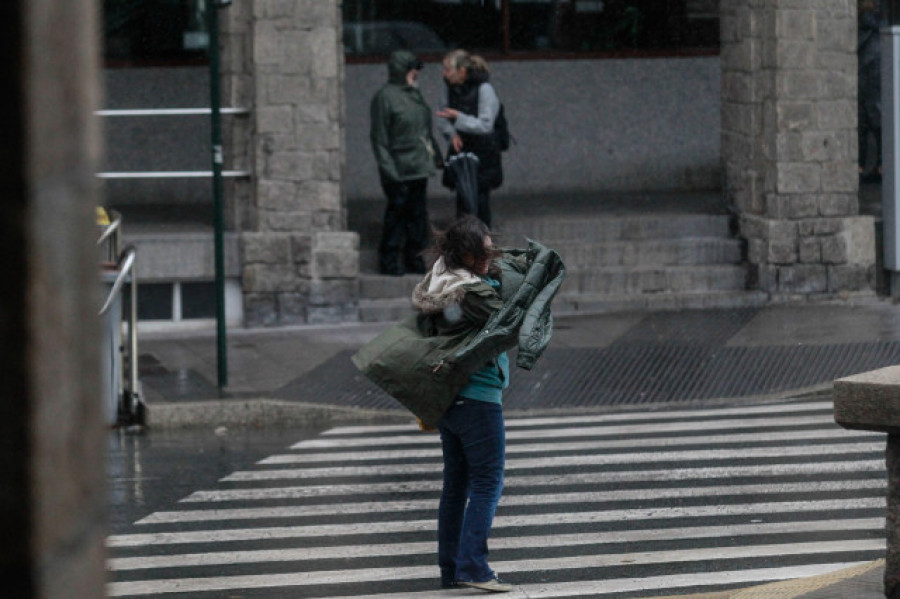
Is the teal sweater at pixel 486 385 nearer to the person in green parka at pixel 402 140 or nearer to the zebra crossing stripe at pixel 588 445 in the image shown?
the zebra crossing stripe at pixel 588 445

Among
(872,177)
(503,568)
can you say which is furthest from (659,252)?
(503,568)

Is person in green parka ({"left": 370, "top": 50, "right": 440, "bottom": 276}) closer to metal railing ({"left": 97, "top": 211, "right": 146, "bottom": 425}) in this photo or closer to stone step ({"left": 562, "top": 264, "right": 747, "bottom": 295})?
stone step ({"left": 562, "top": 264, "right": 747, "bottom": 295})

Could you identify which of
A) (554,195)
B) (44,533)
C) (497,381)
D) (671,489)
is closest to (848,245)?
(554,195)

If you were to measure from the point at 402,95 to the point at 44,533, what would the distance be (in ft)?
41.3

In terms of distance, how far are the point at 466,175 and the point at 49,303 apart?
1255 cm

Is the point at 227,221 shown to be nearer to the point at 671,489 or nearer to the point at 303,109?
the point at 303,109

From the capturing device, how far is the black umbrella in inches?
562

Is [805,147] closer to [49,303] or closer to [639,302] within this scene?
[639,302]

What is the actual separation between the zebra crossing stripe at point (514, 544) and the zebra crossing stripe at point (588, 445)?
2.14 metres

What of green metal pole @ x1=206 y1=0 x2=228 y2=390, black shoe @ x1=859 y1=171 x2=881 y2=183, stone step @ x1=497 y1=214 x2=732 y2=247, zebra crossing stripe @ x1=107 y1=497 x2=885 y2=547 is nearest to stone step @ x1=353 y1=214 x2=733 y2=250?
stone step @ x1=497 y1=214 x2=732 y2=247

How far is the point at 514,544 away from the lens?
7.52m

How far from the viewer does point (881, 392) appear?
542 centimetres

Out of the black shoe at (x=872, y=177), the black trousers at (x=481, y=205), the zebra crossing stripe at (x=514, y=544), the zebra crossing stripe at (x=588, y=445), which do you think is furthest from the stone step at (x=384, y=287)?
the zebra crossing stripe at (x=514, y=544)

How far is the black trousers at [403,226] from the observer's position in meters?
14.4
